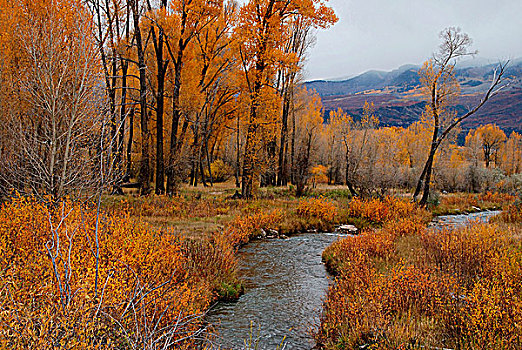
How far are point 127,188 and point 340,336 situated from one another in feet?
67.5

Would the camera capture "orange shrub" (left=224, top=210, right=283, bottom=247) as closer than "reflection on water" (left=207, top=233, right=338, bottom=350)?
No

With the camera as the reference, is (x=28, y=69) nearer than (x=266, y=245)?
Yes

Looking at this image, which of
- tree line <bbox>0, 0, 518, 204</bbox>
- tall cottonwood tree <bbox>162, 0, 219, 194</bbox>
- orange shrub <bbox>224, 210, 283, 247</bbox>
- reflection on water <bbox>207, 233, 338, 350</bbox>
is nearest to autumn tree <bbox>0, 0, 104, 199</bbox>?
tree line <bbox>0, 0, 518, 204</bbox>

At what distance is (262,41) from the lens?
48.5ft

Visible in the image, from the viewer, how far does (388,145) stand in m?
36.6

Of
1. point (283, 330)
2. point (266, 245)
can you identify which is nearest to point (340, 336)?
point (283, 330)

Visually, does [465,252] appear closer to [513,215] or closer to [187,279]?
[187,279]

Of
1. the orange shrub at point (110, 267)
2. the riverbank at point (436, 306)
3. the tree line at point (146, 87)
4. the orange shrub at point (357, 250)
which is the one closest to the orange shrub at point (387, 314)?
the riverbank at point (436, 306)

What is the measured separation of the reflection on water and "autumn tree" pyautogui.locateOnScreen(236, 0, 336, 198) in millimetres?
6699

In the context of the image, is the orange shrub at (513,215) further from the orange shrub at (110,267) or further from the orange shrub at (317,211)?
the orange shrub at (110,267)

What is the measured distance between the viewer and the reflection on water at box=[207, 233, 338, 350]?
5.15 meters

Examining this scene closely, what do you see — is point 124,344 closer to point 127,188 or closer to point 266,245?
point 266,245

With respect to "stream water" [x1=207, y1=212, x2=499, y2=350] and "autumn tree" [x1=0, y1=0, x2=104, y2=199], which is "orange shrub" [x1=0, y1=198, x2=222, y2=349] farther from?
"autumn tree" [x1=0, y1=0, x2=104, y2=199]

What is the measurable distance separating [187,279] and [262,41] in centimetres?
1167
